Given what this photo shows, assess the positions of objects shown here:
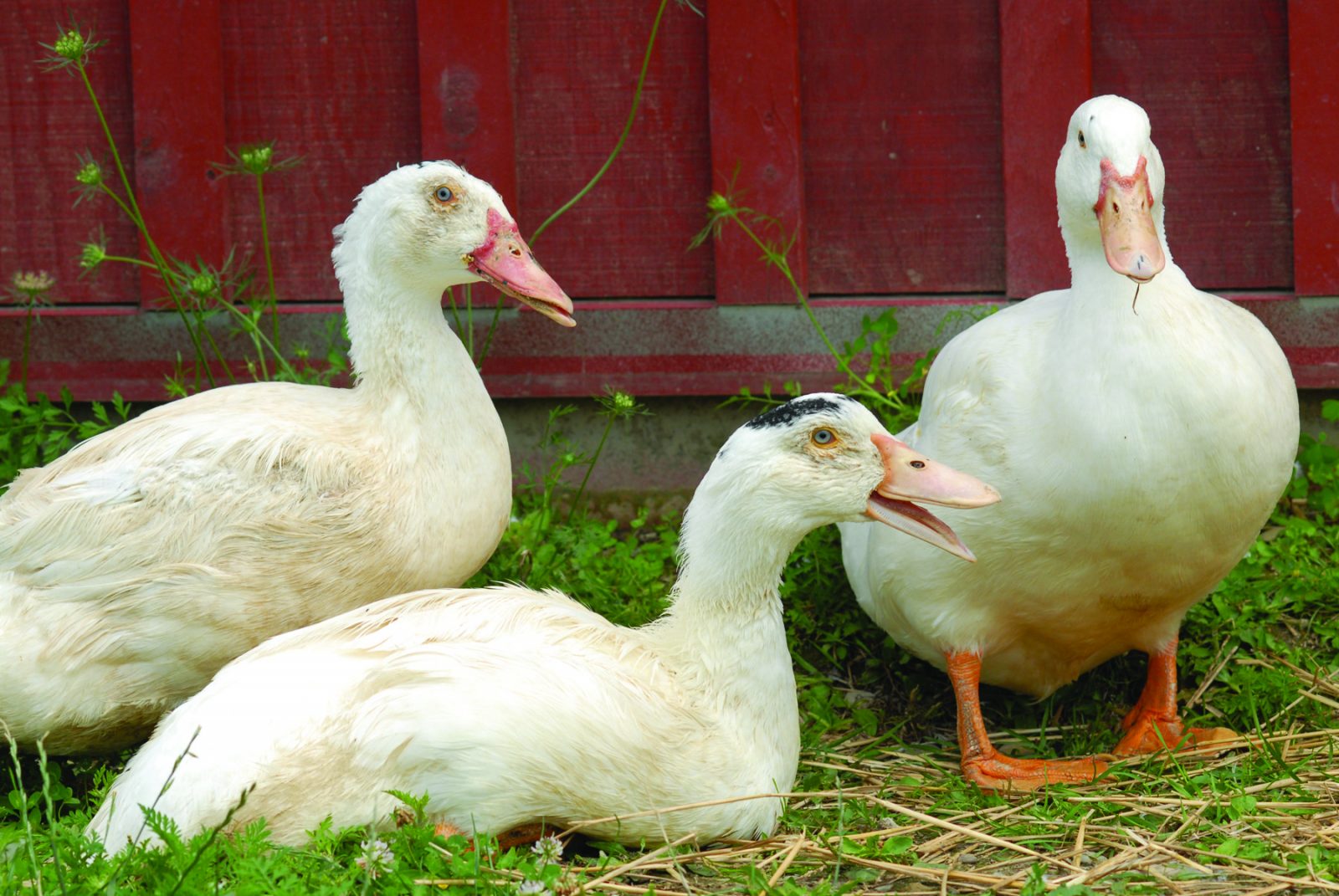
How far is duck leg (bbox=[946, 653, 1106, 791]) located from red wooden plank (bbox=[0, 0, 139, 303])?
11.0ft

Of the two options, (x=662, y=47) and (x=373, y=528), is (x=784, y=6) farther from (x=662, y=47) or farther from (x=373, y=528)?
(x=373, y=528)

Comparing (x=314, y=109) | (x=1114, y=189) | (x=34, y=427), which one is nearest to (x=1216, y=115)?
(x=1114, y=189)

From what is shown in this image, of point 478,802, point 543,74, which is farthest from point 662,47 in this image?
point 478,802

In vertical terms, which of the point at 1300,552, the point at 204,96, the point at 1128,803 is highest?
the point at 204,96

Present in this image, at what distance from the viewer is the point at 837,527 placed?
17.3 feet

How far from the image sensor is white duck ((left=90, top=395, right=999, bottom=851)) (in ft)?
11.1

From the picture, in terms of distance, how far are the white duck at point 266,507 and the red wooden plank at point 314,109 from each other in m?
1.34

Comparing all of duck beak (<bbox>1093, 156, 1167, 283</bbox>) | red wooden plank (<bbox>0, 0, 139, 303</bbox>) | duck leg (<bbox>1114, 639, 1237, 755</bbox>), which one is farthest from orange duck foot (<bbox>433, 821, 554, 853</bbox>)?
red wooden plank (<bbox>0, 0, 139, 303</bbox>)

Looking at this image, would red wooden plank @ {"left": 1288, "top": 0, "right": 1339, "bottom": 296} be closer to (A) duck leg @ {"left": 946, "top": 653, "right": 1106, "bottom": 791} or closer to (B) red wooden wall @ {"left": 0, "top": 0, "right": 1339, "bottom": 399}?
(B) red wooden wall @ {"left": 0, "top": 0, "right": 1339, "bottom": 399}

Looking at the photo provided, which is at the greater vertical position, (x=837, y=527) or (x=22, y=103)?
(x=22, y=103)

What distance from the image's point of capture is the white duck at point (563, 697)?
3.37 m

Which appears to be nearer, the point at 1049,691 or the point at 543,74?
the point at 1049,691

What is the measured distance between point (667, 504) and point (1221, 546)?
226cm

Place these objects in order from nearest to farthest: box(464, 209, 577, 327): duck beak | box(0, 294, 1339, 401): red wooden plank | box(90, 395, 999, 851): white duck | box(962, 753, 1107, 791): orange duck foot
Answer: box(90, 395, 999, 851): white duck < box(962, 753, 1107, 791): orange duck foot < box(464, 209, 577, 327): duck beak < box(0, 294, 1339, 401): red wooden plank
